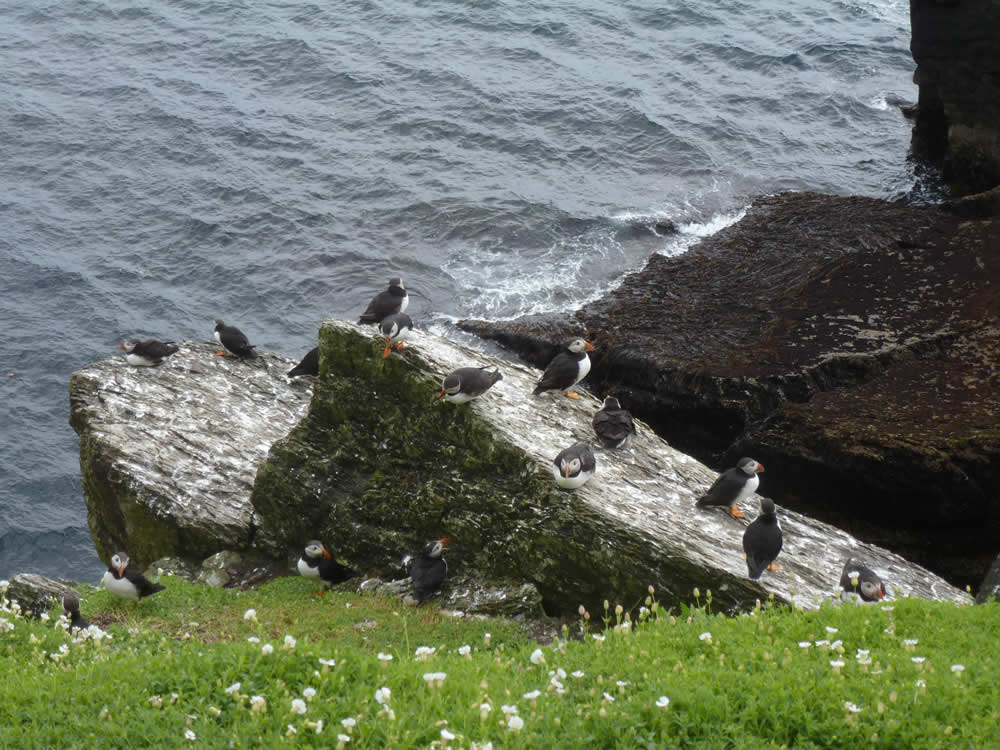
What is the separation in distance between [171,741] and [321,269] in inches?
1113

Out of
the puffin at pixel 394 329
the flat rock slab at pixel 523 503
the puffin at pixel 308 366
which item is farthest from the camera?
the puffin at pixel 308 366

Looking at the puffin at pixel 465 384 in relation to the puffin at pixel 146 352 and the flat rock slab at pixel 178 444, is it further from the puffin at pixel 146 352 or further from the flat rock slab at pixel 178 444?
the puffin at pixel 146 352

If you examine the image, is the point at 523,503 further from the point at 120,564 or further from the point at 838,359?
the point at 838,359

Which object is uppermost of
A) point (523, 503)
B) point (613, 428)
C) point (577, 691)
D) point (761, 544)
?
point (577, 691)

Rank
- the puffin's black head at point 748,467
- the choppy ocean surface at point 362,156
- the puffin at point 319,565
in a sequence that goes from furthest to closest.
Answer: the choppy ocean surface at point 362,156
the puffin at point 319,565
the puffin's black head at point 748,467

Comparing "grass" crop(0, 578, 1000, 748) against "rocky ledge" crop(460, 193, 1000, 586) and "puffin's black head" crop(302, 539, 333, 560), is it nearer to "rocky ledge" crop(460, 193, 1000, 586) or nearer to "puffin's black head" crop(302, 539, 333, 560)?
"puffin's black head" crop(302, 539, 333, 560)

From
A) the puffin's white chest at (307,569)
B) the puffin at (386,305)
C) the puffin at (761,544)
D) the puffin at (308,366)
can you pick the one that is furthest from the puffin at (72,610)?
the puffin at (761,544)

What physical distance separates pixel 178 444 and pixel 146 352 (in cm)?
291

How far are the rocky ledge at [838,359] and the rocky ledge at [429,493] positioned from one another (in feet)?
14.4

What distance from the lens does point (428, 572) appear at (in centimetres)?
1527

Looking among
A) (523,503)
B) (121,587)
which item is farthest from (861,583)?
(121,587)

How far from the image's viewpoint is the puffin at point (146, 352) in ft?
69.7

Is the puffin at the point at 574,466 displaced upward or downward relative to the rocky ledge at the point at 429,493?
upward

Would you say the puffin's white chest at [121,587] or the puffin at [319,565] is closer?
the puffin's white chest at [121,587]
